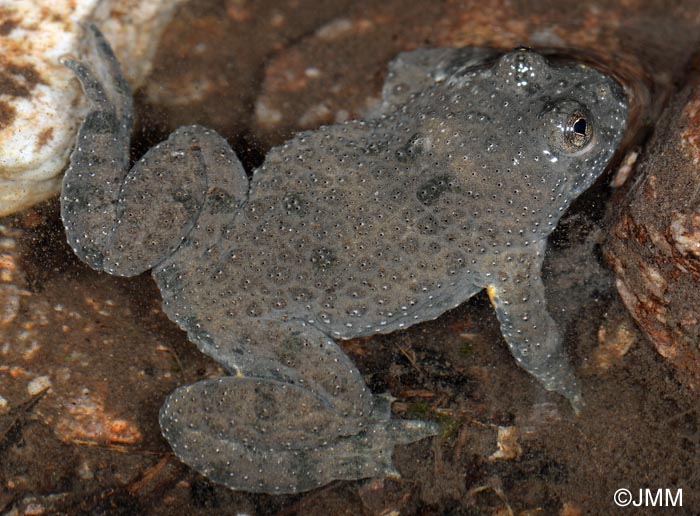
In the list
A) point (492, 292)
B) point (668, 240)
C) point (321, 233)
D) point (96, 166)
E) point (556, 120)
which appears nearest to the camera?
point (556, 120)

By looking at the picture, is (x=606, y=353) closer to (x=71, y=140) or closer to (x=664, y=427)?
(x=664, y=427)

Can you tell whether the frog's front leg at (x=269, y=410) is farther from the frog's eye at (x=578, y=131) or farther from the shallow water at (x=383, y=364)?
the frog's eye at (x=578, y=131)

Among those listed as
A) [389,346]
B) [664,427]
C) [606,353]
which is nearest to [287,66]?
[389,346]

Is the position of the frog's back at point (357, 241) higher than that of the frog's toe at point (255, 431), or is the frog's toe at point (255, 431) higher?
the frog's back at point (357, 241)

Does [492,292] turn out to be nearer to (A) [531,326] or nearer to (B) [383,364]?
(A) [531,326]

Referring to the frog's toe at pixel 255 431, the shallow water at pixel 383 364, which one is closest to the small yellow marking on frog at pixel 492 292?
the shallow water at pixel 383 364

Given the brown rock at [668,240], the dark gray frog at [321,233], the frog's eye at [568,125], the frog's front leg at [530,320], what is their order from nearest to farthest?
1. the frog's eye at [568,125]
2. the brown rock at [668,240]
3. the dark gray frog at [321,233]
4. the frog's front leg at [530,320]

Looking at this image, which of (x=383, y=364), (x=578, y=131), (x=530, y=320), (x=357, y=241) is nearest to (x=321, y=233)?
(x=357, y=241)
